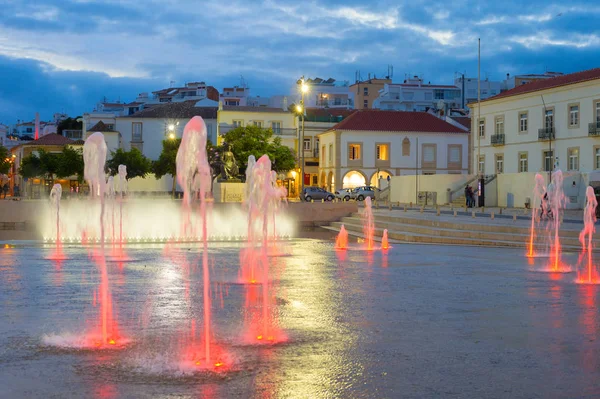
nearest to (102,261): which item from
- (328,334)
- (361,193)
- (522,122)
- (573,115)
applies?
(328,334)

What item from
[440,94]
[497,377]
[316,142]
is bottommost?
[497,377]

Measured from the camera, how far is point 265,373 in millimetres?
6328

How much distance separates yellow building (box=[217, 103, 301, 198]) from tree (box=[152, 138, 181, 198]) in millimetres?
5350

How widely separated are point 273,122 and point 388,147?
40.0ft

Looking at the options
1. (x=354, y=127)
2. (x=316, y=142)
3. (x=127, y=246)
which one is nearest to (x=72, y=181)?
(x=316, y=142)

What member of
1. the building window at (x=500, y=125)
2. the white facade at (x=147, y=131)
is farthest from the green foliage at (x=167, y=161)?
the building window at (x=500, y=125)

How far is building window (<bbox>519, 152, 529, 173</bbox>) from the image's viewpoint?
51312mm

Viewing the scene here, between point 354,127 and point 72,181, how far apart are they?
31092 mm

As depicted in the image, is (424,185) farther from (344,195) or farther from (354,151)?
(354,151)

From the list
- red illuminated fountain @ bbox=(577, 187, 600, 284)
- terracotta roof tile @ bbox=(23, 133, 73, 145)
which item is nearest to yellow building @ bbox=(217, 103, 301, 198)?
terracotta roof tile @ bbox=(23, 133, 73, 145)

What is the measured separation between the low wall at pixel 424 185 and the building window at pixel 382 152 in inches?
365

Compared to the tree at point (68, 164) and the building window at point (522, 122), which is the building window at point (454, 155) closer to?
the building window at point (522, 122)

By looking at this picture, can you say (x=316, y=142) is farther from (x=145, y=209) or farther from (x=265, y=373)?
(x=265, y=373)

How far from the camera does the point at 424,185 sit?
51.7 meters
